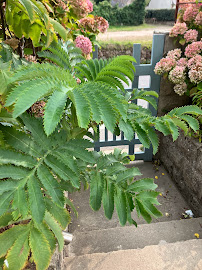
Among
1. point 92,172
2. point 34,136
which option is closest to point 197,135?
point 92,172

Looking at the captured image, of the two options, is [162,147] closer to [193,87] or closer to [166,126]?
[193,87]

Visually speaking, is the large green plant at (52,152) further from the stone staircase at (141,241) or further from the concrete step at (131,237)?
the concrete step at (131,237)

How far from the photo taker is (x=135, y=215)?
2508 mm

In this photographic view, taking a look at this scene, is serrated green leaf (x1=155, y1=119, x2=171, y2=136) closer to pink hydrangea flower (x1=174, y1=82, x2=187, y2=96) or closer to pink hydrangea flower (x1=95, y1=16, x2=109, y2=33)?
pink hydrangea flower (x1=95, y1=16, x2=109, y2=33)

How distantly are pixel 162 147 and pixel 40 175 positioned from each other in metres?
2.67

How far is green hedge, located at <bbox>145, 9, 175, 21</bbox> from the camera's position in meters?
17.4

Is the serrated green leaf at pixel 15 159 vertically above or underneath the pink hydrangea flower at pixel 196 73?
above

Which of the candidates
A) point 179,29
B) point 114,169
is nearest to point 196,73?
point 179,29

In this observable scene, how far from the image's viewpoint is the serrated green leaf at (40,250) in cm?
75

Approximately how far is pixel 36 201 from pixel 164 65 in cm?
245

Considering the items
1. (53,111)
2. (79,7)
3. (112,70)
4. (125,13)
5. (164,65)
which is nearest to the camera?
(53,111)

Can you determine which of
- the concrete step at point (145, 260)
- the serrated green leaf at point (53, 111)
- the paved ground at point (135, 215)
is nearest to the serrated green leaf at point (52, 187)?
the serrated green leaf at point (53, 111)

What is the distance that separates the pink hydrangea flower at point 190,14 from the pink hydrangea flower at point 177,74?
0.57 metres

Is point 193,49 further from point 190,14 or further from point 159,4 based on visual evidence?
point 159,4
